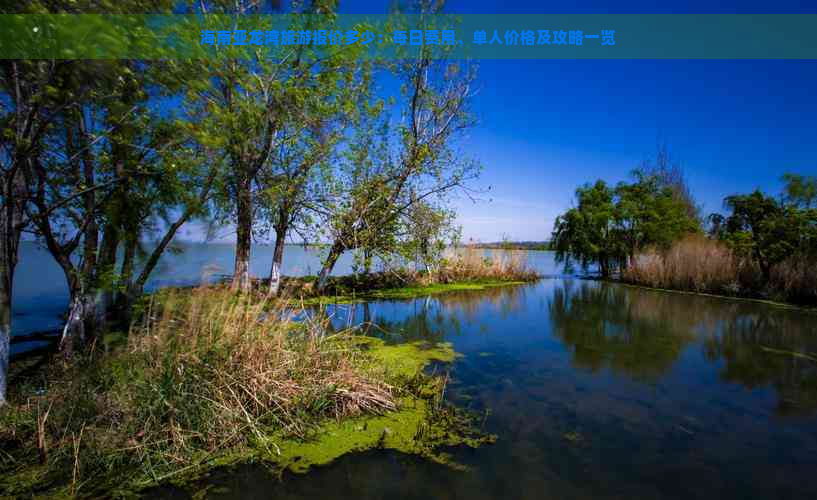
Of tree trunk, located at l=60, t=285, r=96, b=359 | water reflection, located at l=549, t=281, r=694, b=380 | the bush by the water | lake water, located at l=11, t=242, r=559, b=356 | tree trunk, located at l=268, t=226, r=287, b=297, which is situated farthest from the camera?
the bush by the water

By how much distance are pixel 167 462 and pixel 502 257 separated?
17253mm

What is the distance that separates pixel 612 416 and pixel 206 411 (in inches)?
164

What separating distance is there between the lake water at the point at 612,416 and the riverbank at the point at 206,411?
306mm

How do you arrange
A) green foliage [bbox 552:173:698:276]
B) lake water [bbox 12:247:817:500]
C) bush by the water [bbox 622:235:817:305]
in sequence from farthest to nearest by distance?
green foliage [bbox 552:173:698:276] → bush by the water [bbox 622:235:817:305] → lake water [bbox 12:247:817:500]

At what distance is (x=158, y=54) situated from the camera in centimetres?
294

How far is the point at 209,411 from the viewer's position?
333 cm

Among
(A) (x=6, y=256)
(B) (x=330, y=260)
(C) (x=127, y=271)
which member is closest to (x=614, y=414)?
(A) (x=6, y=256)

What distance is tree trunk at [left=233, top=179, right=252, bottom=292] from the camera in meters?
9.14

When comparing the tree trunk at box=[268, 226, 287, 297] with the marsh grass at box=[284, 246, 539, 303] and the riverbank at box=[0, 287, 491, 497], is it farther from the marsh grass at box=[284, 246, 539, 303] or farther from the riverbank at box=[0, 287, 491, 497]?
the riverbank at box=[0, 287, 491, 497]

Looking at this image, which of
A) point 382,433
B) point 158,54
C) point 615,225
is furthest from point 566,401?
point 615,225

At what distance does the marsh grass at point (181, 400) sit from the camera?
9.60ft

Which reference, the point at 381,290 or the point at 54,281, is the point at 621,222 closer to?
the point at 381,290

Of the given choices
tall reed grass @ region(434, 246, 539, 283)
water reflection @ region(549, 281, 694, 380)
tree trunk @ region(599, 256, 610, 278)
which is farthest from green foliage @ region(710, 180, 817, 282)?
tall reed grass @ region(434, 246, 539, 283)

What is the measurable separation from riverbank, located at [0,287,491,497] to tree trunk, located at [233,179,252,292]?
5.18m
